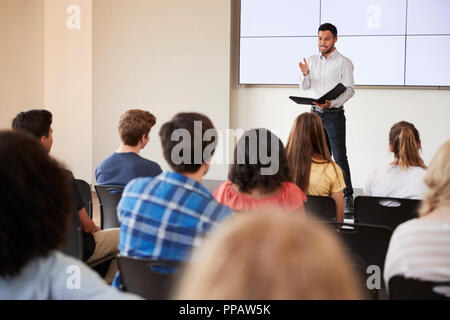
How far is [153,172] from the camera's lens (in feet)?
11.5

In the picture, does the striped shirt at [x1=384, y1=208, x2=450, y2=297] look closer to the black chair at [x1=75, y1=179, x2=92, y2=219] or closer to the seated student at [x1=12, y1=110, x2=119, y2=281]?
the seated student at [x1=12, y1=110, x2=119, y2=281]

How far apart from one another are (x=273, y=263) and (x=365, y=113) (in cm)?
616

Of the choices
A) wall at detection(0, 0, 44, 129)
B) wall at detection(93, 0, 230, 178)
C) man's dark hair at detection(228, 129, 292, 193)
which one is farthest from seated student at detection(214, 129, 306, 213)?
wall at detection(0, 0, 44, 129)

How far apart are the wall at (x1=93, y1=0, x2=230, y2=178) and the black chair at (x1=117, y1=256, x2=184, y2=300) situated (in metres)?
5.14

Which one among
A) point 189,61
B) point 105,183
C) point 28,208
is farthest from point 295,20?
point 28,208

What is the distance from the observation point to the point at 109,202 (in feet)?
11.2

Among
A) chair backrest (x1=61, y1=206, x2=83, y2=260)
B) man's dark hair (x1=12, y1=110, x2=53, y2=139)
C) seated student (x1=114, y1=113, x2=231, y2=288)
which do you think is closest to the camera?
seated student (x1=114, y1=113, x2=231, y2=288)

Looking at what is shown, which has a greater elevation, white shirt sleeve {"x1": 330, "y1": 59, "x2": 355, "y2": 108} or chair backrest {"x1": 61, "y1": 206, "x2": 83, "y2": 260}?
white shirt sleeve {"x1": 330, "y1": 59, "x2": 355, "y2": 108}

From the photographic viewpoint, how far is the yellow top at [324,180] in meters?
3.29

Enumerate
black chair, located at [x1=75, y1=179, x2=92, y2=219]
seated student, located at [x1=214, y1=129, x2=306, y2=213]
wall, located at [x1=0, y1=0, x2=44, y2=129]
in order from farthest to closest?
wall, located at [x1=0, y1=0, x2=44, y2=129] < black chair, located at [x1=75, y1=179, x2=92, y2=219] < seated student, located at [x1=214, y1=129, x2=306, y2=213]

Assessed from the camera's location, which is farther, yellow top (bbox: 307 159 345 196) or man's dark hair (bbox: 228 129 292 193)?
yellow top (bbox: 307 159 345 196)

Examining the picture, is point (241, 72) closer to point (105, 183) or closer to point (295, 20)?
point (295, 20)

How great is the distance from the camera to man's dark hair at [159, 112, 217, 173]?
216 cm
